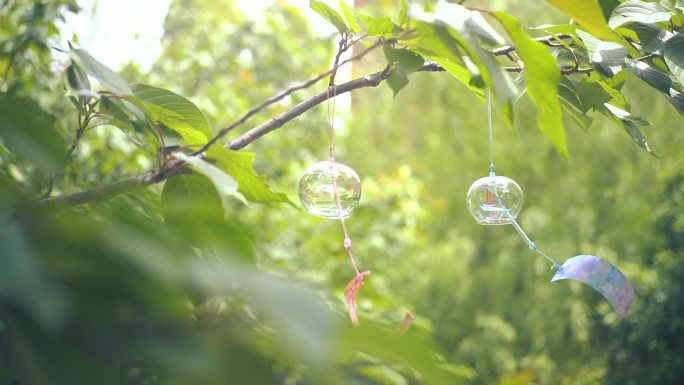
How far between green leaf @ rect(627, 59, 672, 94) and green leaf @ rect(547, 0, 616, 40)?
265 mm

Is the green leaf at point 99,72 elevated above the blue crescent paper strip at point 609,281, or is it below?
above

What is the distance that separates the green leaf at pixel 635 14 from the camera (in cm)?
76

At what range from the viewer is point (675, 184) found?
4.61m

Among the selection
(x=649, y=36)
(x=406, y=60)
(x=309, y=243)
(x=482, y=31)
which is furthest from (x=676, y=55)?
(x=309, y=243)

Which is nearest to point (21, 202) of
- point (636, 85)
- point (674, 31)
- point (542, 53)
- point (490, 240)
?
point (542, 53)

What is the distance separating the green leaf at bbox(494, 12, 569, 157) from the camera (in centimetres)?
52

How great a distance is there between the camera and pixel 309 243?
4.55 m

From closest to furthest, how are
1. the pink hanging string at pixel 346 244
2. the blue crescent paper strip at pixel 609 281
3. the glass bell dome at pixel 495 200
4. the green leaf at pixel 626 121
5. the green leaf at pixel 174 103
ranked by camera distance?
the pink hanging string at pixel 346 244
the green leaf at pixel 174 103
the green leaf at pixel 626 121
the blue crescent paper strip at pixel 609 281
the glass bell dome at pixel 495 200

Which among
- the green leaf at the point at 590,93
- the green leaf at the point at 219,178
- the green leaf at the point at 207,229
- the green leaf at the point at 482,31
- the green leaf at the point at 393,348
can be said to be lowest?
the green leaf at the point at 393,348

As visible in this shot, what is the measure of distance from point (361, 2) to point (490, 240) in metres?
3.51

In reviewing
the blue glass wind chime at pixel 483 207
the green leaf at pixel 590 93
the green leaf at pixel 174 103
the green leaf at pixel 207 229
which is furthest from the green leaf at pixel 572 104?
the green leaf at pixel 207 229

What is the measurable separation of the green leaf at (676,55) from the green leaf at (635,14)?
0.11 ft

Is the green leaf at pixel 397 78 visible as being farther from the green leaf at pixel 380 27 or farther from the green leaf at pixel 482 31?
the green leaf at pixel 482 31

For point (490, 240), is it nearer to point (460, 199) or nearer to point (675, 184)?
point (460, 199)
